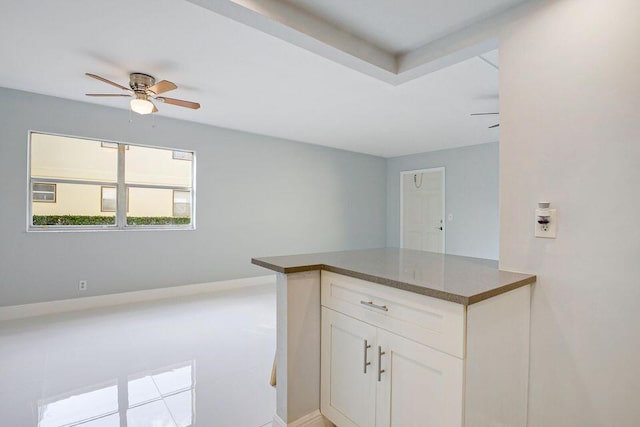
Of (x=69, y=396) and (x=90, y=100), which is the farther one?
(x=90, y=100)

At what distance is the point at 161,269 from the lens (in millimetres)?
4168

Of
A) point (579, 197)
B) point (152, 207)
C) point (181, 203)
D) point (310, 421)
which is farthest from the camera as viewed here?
point (181, 203)

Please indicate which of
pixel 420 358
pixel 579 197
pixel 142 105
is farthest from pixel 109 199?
pixel 579 197

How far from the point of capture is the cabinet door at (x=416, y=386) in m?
1.12

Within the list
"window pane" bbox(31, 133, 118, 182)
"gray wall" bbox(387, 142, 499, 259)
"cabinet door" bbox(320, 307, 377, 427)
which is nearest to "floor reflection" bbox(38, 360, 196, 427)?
"cabinet door" bbox(320, 307, 377, 427)

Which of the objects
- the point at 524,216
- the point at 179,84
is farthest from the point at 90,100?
the point at 524,216

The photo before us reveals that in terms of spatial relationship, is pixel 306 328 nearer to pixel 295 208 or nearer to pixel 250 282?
pixel 250 282

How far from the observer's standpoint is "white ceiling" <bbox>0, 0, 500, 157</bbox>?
2029 millimetres

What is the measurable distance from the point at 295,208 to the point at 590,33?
443 cm

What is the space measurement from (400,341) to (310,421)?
2.49 ft

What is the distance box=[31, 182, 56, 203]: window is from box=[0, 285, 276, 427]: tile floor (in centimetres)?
128

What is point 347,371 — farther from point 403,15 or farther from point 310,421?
point 403,15

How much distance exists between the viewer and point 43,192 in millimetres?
3555

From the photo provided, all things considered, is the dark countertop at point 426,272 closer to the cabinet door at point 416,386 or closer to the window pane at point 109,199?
the cabinet door at point 416,386
